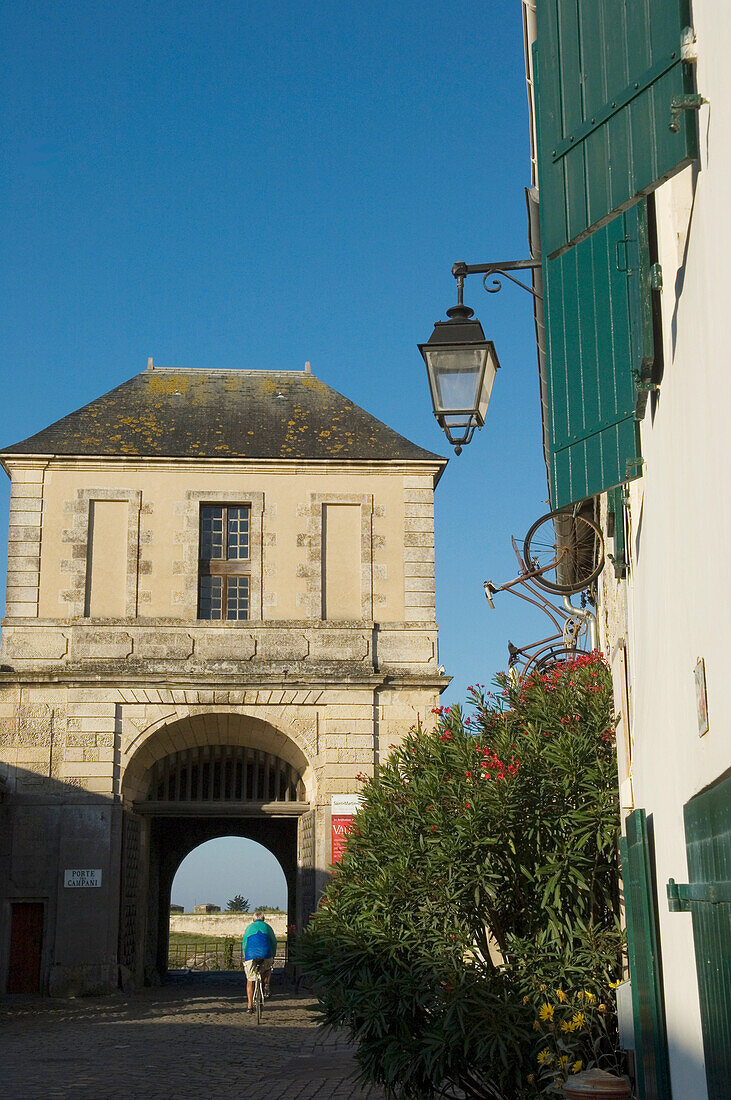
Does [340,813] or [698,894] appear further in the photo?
[340,813]

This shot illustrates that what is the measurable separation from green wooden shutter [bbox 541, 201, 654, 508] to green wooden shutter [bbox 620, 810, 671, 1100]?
159cm

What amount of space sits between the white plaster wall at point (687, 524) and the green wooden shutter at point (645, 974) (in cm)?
14

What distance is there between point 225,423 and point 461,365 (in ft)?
47.8

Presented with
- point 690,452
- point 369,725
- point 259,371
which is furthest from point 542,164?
point 259,371

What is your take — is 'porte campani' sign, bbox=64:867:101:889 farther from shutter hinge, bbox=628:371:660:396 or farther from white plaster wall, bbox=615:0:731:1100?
shutter hinge, bbox=628:371:660:396

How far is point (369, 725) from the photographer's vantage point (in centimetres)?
1780

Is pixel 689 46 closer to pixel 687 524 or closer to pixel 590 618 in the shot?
pixel 687 524

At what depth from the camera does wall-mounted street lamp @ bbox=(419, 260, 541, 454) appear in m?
5.60

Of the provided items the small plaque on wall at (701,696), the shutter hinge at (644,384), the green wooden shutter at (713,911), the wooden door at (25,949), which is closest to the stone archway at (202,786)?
the wooden door at (25,949)

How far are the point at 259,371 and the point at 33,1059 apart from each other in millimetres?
13049

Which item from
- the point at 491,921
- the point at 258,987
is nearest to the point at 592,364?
the point at 491,921

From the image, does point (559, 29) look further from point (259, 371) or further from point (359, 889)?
point (259, 371)

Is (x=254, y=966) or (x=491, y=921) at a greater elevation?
(x=491, y=921)

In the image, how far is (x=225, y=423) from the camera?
19906mm
